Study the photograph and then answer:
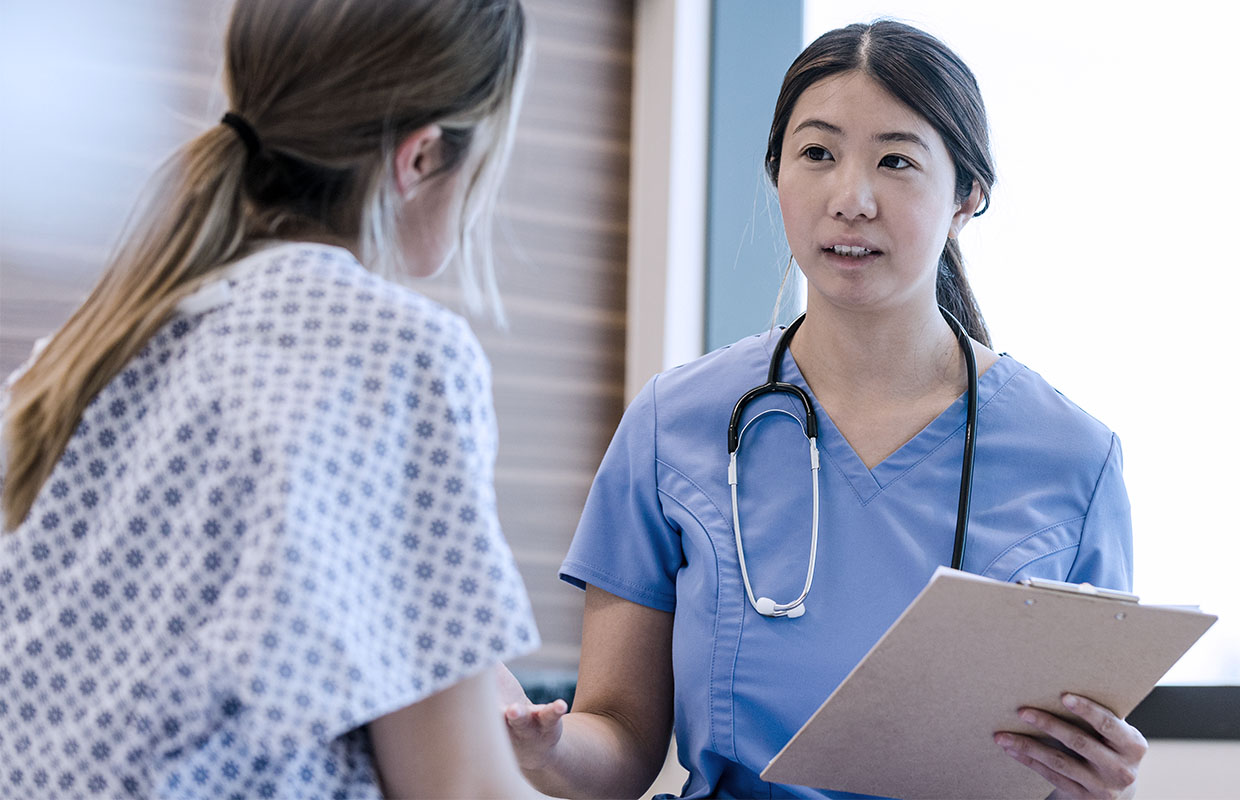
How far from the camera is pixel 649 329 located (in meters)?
2.42

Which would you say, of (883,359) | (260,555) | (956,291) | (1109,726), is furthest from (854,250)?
(260,555)

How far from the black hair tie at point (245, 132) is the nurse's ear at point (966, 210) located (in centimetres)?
85

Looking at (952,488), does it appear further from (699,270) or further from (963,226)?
(699,270)

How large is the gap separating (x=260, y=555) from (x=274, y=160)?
0.30 metres

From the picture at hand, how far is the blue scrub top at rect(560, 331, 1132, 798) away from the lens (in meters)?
1.29

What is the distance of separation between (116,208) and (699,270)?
3.58 feet


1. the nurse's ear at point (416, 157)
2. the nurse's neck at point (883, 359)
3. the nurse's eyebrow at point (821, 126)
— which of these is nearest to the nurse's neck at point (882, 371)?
the nurse's neck at point (883, 359)

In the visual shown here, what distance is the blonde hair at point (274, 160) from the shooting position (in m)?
0.80

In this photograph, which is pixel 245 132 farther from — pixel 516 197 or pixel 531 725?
pixel 516 197

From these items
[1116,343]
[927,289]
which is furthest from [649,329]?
[927,289]

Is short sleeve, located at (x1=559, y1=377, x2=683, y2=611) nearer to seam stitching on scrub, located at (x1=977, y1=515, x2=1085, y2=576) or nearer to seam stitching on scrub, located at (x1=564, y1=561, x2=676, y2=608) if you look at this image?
seam stitching on scrub, located at (x1=564, y1=561, x2=676, y2=608)

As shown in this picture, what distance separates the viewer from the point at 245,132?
0.84 metres

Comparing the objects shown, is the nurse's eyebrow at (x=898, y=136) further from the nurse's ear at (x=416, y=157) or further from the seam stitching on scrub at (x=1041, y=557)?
the nurse's ear at (x=416, y=157)

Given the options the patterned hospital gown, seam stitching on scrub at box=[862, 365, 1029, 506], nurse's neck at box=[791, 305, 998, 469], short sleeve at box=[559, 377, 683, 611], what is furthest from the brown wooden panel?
the patterned hospital gown
